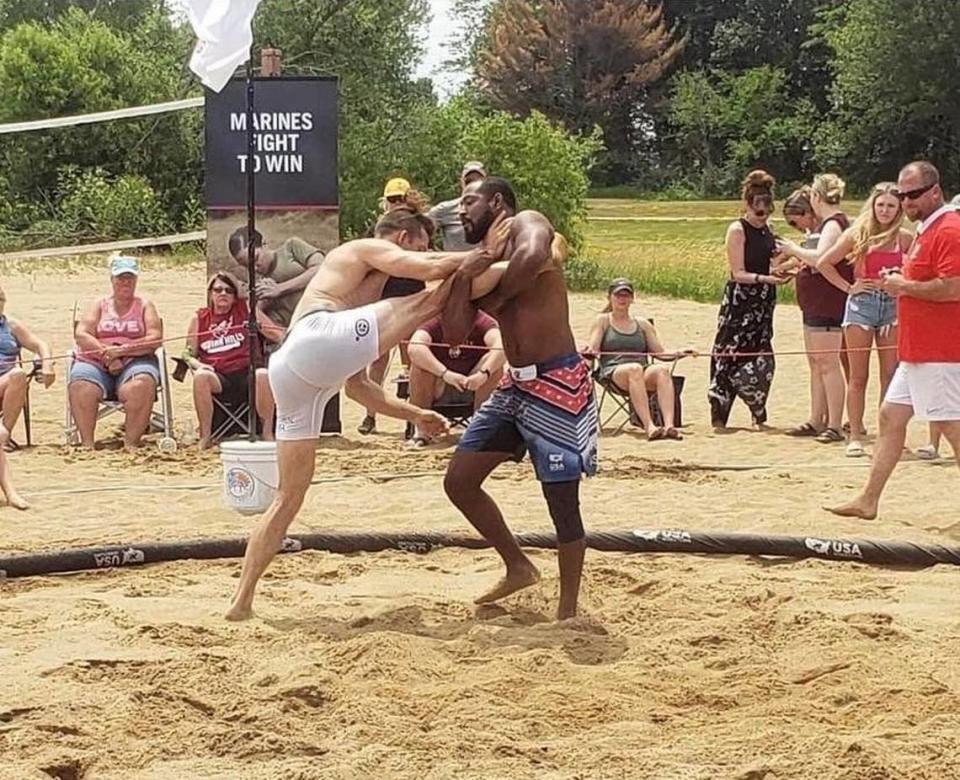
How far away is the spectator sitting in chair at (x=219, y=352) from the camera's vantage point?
10.5 metres

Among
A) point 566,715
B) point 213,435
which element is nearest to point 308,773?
point 566,715

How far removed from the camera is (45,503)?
A: 28.3 ft

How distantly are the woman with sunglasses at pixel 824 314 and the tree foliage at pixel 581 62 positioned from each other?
1646 inches

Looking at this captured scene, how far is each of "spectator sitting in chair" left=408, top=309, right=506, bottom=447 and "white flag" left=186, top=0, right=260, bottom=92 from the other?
7.68 feet

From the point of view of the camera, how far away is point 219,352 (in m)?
10.6

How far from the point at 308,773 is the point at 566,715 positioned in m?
0.95

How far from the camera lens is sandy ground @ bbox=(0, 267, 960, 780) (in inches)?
177

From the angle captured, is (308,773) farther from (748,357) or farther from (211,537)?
(748,357)

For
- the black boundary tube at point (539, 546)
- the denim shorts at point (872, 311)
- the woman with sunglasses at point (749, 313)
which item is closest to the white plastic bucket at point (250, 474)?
the black boundary tube at point (539, 546)

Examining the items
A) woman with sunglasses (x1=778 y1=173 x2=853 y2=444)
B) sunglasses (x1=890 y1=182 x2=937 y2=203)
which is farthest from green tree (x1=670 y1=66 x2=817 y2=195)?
sunglasses (x1=890 y1=182 x2=937 y2=203)

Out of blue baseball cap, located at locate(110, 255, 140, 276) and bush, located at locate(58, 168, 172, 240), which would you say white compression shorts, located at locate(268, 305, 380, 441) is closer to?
blue baseball cap, located at locate(110, 255, 140, 276)

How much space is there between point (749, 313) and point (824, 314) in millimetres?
641

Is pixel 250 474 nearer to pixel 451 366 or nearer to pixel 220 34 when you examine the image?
pixel 220 34

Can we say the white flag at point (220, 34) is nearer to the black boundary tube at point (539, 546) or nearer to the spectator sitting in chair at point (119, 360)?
the spectator sitting in chair at point (119, 360)
